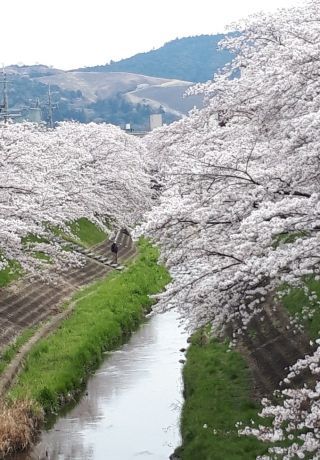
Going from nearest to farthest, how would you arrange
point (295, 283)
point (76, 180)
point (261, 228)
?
1. point (261, 228)
2. point (295, 283)
3. point (76, 180)

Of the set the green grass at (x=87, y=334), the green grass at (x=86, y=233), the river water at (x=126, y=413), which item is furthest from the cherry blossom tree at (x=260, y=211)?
the green grass at (x=86, y=233)

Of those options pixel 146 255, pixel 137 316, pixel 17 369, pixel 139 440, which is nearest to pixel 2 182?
pixel 17 369

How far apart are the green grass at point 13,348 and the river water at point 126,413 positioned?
2184 mm

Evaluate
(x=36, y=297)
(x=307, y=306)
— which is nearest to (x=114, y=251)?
(x=36, y=297)

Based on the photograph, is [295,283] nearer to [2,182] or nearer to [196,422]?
[196,422]

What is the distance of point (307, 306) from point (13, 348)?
844 cm

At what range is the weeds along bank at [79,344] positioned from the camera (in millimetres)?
15727

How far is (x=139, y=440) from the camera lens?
1534cm

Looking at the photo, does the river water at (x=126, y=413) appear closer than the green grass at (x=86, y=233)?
Yes

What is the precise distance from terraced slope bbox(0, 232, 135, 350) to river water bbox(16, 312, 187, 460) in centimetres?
305

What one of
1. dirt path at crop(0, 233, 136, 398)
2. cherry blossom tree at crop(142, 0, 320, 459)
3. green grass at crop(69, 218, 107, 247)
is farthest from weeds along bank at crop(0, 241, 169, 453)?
green grass at crop(69, 218, 107, 247)

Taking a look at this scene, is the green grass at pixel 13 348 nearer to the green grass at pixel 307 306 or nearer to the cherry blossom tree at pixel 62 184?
the cherry blossom tree at pixel 62 184

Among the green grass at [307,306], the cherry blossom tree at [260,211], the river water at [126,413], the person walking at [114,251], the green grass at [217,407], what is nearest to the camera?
the cherry blossom tree at [260,211]

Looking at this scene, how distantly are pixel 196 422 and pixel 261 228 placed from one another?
23.2 ft
